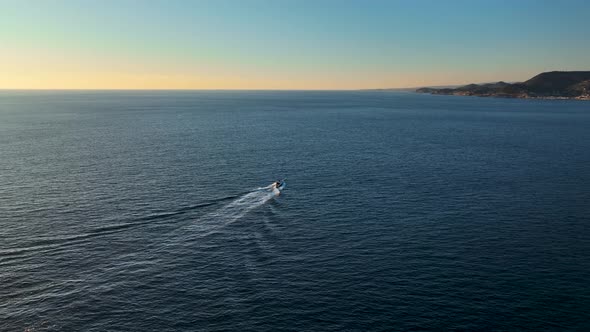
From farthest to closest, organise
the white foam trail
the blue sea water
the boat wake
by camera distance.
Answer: the boat wake, the white foam trail, the blue sea water

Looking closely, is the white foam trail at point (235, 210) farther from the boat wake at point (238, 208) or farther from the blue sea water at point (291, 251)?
the blue sea water at point (291, 251)

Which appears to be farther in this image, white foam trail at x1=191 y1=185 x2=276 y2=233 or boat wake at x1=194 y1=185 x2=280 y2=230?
boat wake at x1=194 y1=185 x2=280 y2=230

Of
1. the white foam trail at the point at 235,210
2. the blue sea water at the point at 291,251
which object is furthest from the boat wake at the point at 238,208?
the blue sea water at the point at 291,251

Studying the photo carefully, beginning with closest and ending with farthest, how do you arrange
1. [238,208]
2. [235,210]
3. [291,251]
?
[291,251], [235,210], [238,208]

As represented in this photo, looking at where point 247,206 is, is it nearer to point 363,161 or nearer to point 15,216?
point 15,216

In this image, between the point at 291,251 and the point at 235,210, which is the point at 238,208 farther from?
the point at 291,251

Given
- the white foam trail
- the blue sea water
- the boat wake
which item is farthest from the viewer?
the boat wake

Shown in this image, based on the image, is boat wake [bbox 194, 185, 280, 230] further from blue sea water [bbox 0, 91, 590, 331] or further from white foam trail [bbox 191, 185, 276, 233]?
blue sea water [bbox 0, 91, 590, 331]

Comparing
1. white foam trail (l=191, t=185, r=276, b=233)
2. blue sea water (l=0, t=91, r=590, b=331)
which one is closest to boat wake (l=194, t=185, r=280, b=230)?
white foam trail (l=191, t=185, r=276, b=233)

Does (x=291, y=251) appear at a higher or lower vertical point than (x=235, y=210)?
lower

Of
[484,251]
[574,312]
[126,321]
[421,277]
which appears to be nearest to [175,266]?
[126,321]

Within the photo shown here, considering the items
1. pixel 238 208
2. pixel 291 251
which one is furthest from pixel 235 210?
pixel 291 251
